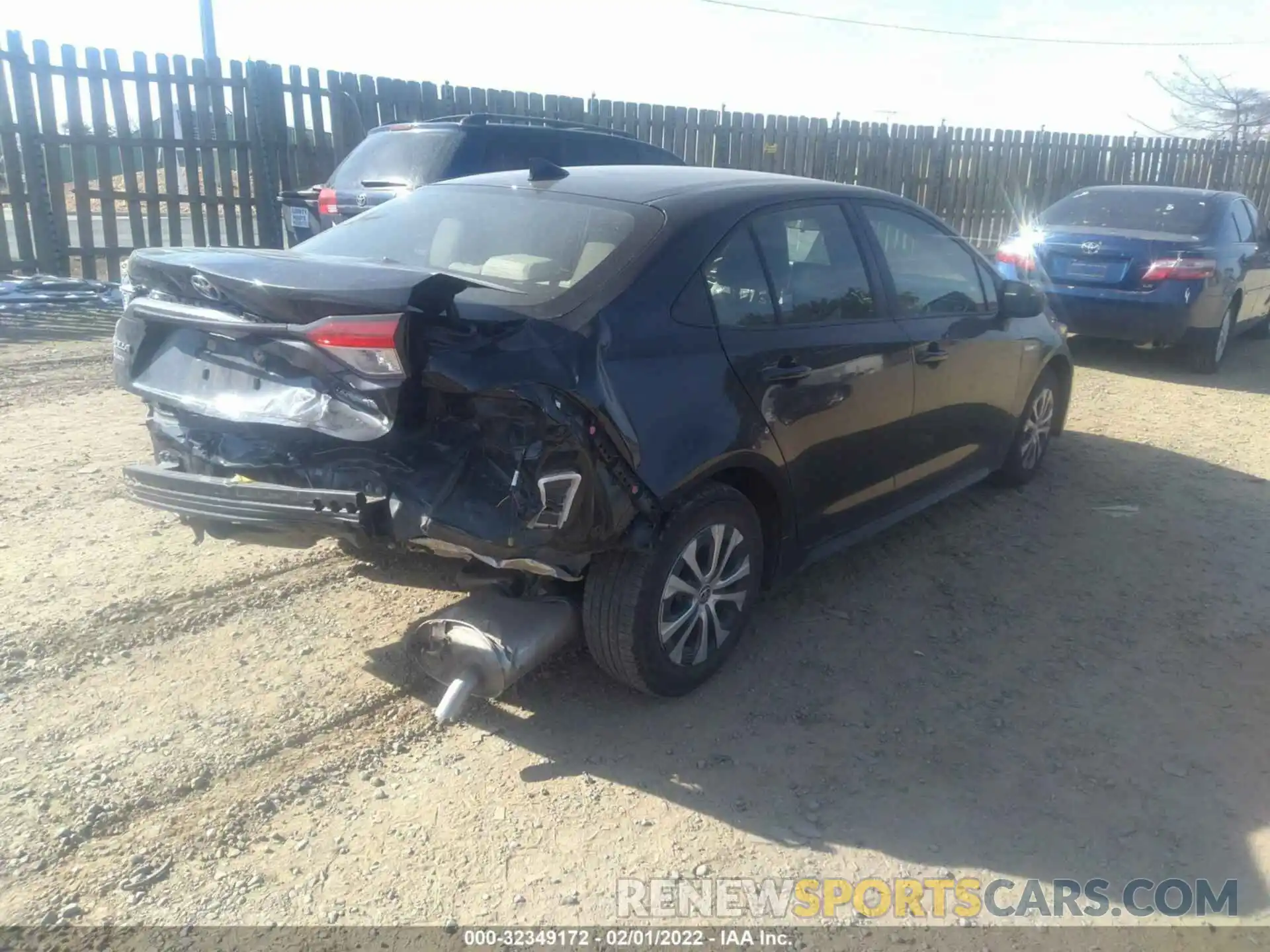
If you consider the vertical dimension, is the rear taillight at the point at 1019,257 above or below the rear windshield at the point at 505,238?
below

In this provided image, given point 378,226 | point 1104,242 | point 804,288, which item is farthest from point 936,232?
point 1104,242

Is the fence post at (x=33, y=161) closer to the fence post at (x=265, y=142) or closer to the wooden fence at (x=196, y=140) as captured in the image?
the wooden fence at (x=196, y=140)

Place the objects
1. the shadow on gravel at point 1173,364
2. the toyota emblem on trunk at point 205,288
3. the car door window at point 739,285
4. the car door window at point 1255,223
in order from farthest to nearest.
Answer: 1. the car door window at point 1255,223
2. the shadow on gravel at point 1173,364
3. the car door window at point 739,285
4. the toyota emblem on trunk at point 205,288

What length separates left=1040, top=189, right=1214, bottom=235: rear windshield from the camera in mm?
9477

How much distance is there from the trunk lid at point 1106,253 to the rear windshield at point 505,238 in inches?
274

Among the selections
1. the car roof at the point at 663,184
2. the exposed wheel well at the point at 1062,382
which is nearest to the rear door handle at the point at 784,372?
the car roof at the point at 663,184

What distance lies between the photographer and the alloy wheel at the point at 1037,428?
18.6 feet

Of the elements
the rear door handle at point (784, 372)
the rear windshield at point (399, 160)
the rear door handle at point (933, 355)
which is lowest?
the rear door handle at point (933, 355)

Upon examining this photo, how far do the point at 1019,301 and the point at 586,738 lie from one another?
3286mm

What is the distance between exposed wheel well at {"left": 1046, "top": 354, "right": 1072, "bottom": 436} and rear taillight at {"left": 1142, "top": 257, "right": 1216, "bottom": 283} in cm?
353

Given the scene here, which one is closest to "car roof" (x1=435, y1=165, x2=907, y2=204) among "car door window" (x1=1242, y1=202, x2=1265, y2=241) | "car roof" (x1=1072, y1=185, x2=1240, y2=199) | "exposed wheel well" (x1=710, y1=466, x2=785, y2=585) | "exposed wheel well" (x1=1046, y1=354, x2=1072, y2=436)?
"exposed wheel well" (x1=710, y1=466, x2=785, y2=585)

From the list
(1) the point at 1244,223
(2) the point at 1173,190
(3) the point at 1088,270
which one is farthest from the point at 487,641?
(1) the point at 1244,223

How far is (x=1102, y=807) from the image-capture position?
305 cm

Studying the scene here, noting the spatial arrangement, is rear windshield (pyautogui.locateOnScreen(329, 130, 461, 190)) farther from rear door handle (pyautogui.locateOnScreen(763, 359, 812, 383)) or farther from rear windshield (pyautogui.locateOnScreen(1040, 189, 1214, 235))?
rear windshield (pyautogui.locateOnScreen(1040, 189, 1214, 235))
